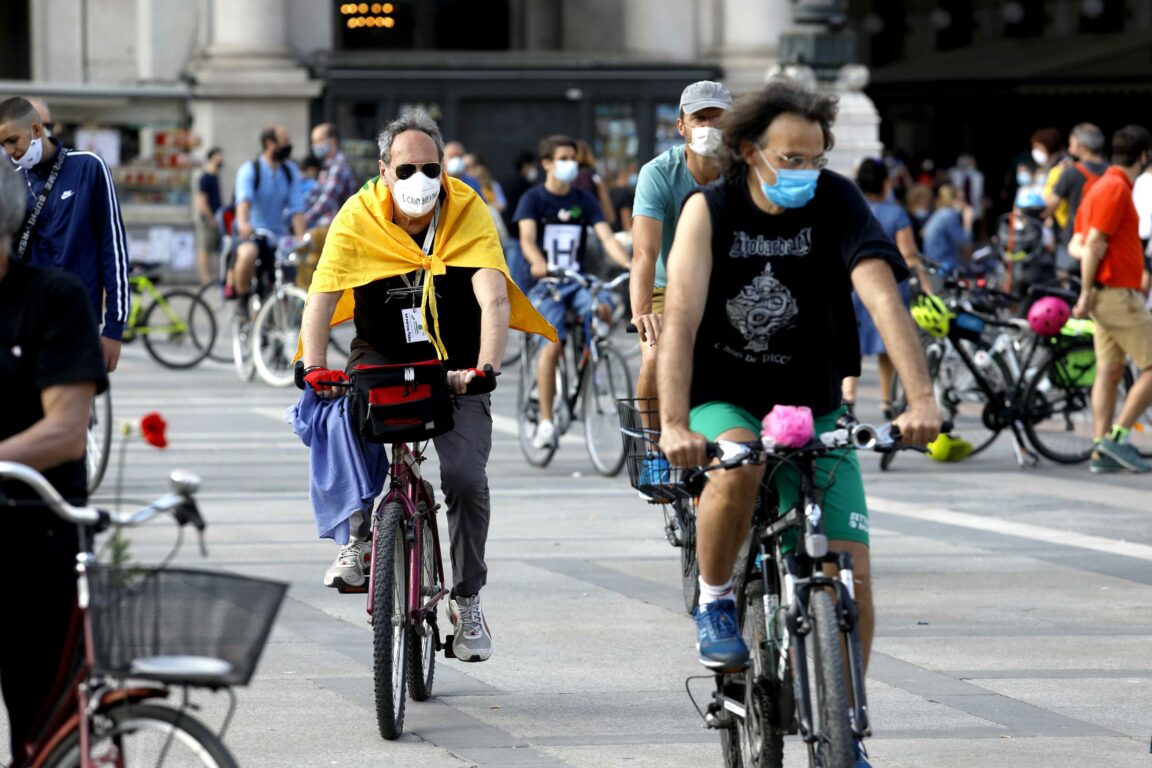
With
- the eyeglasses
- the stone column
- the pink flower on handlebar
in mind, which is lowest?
the pink flower on handlebar

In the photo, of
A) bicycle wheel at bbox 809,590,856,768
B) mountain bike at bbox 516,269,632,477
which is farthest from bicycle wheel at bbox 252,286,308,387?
bicycle wheel at bbox 809,590,856,768

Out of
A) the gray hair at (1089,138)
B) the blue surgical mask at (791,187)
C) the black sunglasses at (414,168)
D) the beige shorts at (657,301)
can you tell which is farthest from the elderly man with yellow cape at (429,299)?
the gray hair at (1089,138)

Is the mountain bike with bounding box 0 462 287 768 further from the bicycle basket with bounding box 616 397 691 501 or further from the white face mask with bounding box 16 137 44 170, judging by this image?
the white face mask with bounding box 16 137 44 170

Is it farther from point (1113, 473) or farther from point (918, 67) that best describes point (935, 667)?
point (918, 67)

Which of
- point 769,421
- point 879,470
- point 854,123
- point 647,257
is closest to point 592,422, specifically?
point 879,470

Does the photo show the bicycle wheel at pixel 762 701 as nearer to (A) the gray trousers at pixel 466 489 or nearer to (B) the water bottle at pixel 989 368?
(A) the gray trousers at pixel 466 489

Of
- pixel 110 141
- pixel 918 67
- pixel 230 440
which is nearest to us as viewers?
pixel 230 440

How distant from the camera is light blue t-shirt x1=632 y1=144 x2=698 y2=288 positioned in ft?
26.6

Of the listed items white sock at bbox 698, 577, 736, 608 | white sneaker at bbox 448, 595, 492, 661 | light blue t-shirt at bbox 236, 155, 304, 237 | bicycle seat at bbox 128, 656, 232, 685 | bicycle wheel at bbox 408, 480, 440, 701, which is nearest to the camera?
bicycle seat at bbox 128, 656, 232, 685

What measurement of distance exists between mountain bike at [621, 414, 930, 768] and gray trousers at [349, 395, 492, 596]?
4.44 ft

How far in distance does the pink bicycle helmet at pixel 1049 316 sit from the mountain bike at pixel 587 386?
2.42 meters

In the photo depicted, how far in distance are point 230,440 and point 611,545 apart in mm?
4769

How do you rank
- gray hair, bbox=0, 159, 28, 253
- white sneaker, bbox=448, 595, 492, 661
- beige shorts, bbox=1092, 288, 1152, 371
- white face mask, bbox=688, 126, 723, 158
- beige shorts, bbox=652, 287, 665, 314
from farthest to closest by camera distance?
beige shorts, bbox=1092, 288, 1152, 371 < beige shorts, bbox=652, 287, 665, 314 < white face mask, bbox=688, 126, 723, 158 < white sneaker, bbox=448, 595, 492, 661 < gray hair, bbox=0, 159, 28, 253

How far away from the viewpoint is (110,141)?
28.5 meters
